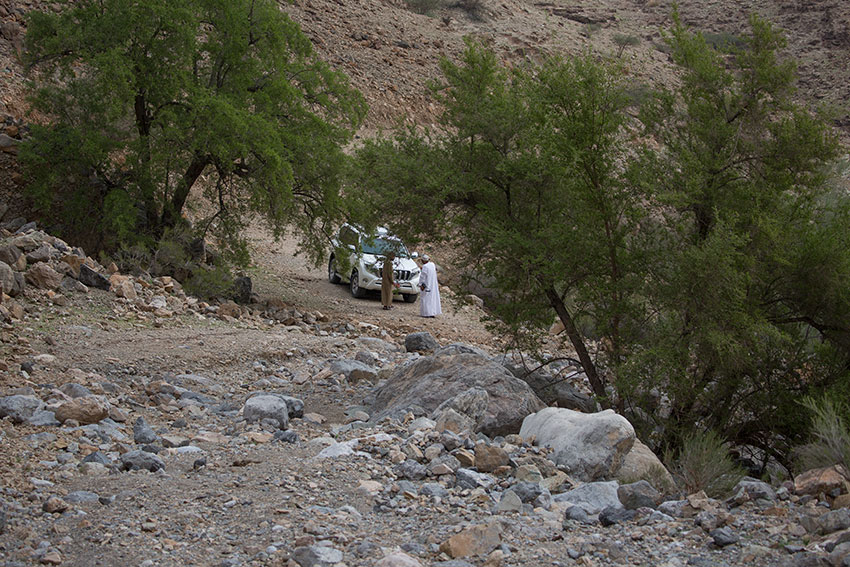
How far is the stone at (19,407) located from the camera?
7785 millimetres

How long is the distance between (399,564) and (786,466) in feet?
23.6

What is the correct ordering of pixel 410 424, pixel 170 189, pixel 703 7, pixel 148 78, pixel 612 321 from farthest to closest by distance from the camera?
pixel 703 7, pixel 170 189, pixel 148 78, pixel 612 321, pixel 410 424

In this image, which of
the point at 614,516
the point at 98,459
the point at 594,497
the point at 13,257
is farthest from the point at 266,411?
the point at 13,257

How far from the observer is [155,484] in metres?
6.28

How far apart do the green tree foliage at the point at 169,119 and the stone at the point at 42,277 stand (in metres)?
3.73

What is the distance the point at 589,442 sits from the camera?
750 cm

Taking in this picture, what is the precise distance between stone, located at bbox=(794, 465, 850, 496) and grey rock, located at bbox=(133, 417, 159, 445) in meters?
5.49

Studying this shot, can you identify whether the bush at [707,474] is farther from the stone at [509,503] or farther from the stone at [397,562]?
→ the stone at [397,562]

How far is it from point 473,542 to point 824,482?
2.86 metres

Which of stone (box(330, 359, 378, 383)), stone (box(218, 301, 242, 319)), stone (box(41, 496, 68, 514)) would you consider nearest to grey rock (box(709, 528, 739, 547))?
stone (box(41, 496, 68, 514))

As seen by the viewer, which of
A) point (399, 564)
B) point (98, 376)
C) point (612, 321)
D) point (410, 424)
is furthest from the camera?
point (612, 321)

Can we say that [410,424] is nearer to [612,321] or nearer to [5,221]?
[612,321]

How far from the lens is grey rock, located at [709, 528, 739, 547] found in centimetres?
544

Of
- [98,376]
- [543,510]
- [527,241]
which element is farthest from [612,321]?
[98,376]
